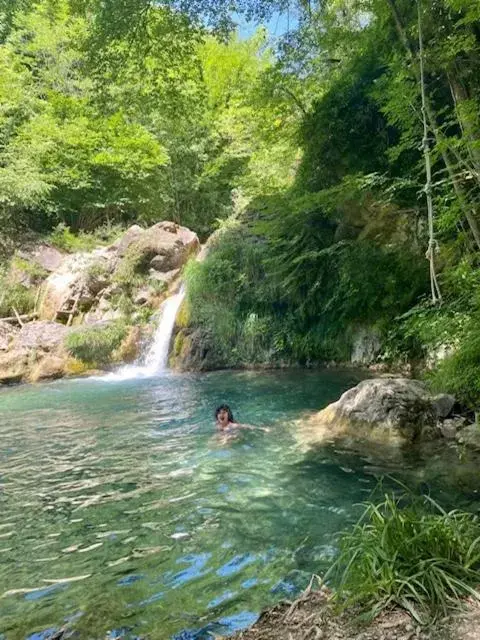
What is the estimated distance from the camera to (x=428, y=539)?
2.75 metres

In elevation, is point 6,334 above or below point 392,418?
above

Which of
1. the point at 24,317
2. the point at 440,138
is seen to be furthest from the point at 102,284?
the point at 440,138

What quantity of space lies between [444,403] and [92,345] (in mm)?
10178

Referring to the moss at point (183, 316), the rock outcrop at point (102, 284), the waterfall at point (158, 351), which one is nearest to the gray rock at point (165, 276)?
the rock outcrop at point (102, 284)

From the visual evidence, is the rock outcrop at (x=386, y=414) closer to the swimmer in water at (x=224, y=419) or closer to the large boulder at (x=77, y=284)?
the swimmer in water at (x=224, y=419)

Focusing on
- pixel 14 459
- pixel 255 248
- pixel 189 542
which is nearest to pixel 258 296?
pixel 255 248

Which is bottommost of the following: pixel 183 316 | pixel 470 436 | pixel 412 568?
pixel 412 568

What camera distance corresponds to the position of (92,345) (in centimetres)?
1452

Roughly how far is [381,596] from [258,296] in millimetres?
12037

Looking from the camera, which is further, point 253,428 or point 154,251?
point 154,251

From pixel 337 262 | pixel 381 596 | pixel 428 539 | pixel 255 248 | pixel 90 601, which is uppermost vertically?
pixel 255 248

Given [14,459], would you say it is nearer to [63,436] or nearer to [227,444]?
[63,436]

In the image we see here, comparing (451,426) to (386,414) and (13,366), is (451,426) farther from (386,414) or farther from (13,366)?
(13,366)

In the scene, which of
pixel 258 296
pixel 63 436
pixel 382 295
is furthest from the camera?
pixel 258 296
